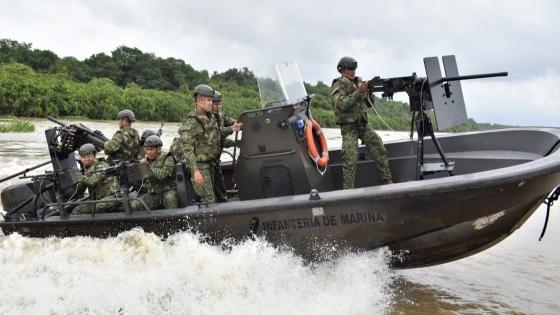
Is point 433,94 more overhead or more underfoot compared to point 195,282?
more overhead

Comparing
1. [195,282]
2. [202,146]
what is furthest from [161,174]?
[195,282]

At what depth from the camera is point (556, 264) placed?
6738 mm

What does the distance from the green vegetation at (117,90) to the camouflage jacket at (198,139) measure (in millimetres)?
819

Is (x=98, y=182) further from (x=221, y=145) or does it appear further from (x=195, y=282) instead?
(x=195, y=282)

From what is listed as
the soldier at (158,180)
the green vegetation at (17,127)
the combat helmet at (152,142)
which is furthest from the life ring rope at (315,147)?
the green vegetation at (17,127)

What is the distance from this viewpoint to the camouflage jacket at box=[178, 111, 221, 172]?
17.8ft

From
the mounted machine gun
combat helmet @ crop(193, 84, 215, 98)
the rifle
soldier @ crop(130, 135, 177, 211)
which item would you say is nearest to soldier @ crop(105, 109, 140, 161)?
the rifle

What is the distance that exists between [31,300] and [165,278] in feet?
4.63

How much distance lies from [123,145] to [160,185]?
4.74 ft

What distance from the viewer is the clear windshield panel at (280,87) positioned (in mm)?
5793

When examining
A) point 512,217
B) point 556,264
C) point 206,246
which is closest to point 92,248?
point 206,246

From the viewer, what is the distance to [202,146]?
18.5ft

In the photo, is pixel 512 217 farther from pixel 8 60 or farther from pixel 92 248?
pixel 8 60

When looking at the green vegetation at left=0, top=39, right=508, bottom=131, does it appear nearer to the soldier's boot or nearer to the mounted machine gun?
the mounted machine gun
